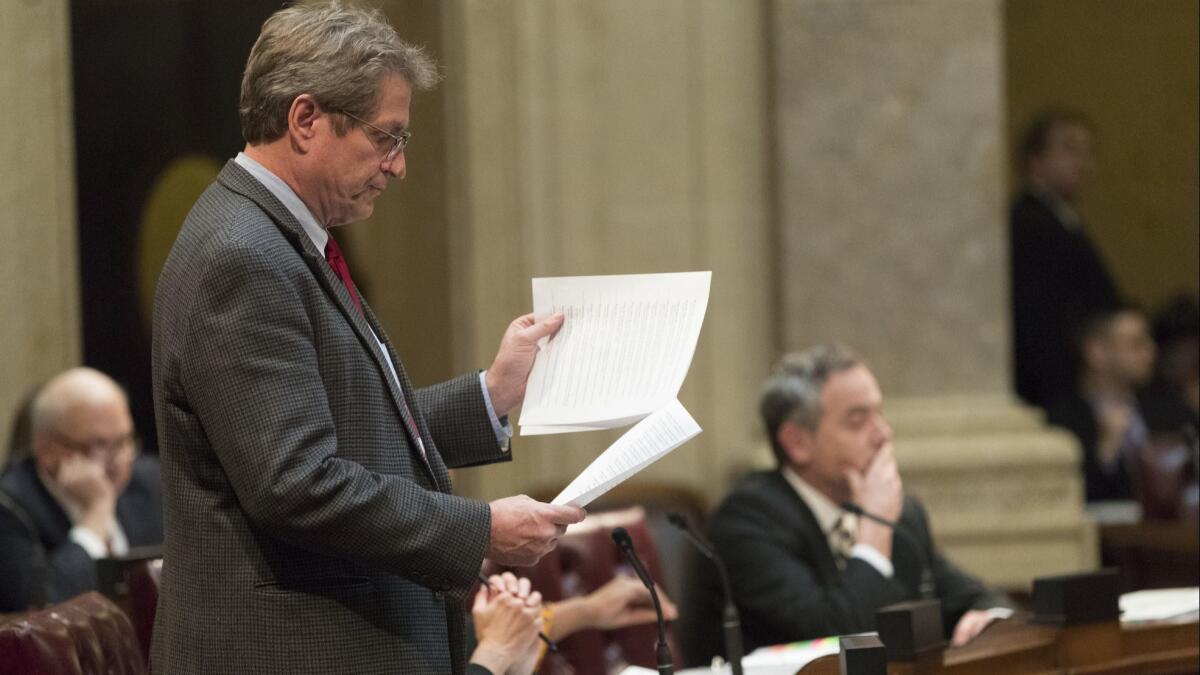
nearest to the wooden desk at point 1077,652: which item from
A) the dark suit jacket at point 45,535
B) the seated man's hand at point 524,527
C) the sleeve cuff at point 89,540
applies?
the seated man's hand at point 524,527

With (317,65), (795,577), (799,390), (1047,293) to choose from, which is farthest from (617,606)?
(1047,293)

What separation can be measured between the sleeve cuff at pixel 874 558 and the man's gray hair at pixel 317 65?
7.00 feet

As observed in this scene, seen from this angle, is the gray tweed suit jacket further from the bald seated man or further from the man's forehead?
the bald seated man

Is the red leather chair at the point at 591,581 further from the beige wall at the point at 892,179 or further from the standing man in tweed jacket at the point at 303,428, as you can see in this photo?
the beige wall at the point at 892,179

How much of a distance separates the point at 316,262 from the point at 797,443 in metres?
2.30

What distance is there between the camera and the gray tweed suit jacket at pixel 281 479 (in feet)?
7.02

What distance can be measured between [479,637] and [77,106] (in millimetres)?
4573

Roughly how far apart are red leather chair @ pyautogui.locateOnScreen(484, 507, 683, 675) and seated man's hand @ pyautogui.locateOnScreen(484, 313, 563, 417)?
41.1 inches

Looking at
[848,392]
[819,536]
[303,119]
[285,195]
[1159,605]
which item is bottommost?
[1159,605]

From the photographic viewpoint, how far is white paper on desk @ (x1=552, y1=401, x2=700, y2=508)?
91.0 inches

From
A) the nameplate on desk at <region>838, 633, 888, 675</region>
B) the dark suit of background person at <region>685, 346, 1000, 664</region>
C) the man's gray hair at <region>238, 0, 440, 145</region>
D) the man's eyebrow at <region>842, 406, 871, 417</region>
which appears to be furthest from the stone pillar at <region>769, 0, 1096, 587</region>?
the man's gray hair at <region>238, 0, 440, 145</region>

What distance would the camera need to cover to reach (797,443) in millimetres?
4367

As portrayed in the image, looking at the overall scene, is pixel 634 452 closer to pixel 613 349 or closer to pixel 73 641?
pixel 613 349

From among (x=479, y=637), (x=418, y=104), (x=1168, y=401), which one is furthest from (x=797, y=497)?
(x=1168, y=401)
